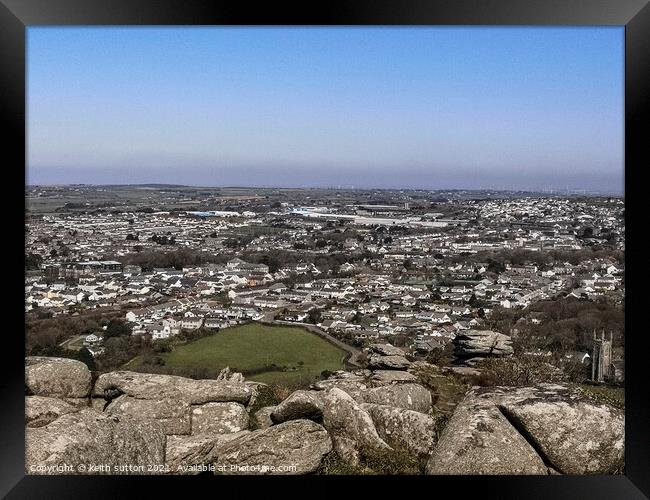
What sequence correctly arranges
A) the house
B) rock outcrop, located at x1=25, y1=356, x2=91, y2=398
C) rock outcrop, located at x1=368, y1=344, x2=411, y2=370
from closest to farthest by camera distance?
rock outcrop, located at x1=25, y1=356, x2=91, y2=398 → rock outcrop, located at x1=368, y1=344, x2=411, y2=370 → the house

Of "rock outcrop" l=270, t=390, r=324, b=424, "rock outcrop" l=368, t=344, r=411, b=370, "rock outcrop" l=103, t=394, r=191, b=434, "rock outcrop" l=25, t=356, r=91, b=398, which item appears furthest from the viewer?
"rock outcrop" l=368, t=344, r=411, b=370

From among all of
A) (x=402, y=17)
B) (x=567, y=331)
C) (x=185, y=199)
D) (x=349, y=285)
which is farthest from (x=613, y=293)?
(x=185, y=199)

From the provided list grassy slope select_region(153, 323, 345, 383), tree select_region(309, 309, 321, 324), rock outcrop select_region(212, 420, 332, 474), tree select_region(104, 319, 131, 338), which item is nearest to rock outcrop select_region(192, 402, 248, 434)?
rock outcrop select_region(212, 420, 332, 474)

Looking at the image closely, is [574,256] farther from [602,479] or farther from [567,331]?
[602,479]

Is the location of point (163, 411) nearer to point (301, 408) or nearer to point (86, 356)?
point (301, 408)

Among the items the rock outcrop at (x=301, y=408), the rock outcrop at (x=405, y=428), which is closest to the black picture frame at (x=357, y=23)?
the rock outcrop at (x=405, y=428)

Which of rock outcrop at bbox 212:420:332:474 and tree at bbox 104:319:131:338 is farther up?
tree at bbox 104:319:131:338

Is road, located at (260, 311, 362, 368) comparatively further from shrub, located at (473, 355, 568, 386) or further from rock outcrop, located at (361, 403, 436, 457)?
rock outcrop, located at (361, 403, 436, 457)
